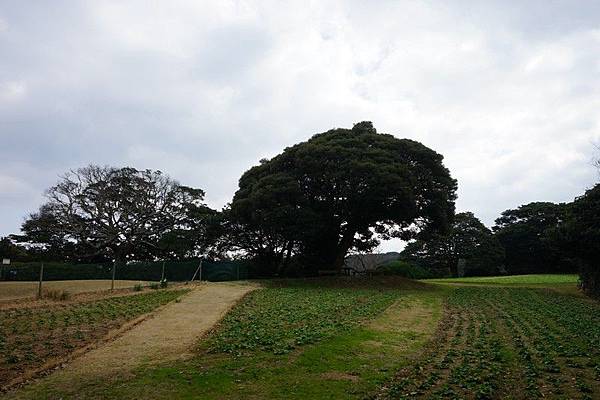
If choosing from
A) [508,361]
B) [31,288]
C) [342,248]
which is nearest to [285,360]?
[508,361]

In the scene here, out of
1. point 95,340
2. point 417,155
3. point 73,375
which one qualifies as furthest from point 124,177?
point 73,375

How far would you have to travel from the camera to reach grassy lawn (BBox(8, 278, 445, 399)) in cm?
725

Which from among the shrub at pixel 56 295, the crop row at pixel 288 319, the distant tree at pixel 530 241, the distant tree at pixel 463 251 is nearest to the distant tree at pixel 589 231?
the crop row at pixel 288 319

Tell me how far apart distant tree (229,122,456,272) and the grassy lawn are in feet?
40.6

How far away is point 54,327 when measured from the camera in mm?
13039

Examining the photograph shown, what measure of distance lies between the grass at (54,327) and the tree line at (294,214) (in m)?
13.5

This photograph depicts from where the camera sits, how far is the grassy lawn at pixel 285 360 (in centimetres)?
725

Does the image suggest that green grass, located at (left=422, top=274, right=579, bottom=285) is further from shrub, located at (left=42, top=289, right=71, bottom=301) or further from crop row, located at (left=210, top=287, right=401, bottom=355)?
shrub, located at (left=42, top=289, right=71, bottom=301)

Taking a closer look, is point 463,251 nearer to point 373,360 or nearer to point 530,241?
point 530,241

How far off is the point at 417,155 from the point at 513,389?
25.3 m

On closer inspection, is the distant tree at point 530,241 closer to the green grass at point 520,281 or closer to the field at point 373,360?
the green grass at point 520,281

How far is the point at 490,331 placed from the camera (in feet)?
43.2

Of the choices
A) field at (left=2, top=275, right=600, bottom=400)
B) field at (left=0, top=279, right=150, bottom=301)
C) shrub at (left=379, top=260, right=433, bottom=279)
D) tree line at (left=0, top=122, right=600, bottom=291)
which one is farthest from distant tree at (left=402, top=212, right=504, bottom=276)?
field at (left=2, top=275, right=600, bottom=400)

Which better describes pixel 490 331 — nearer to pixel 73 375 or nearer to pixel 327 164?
pixel 73 375
